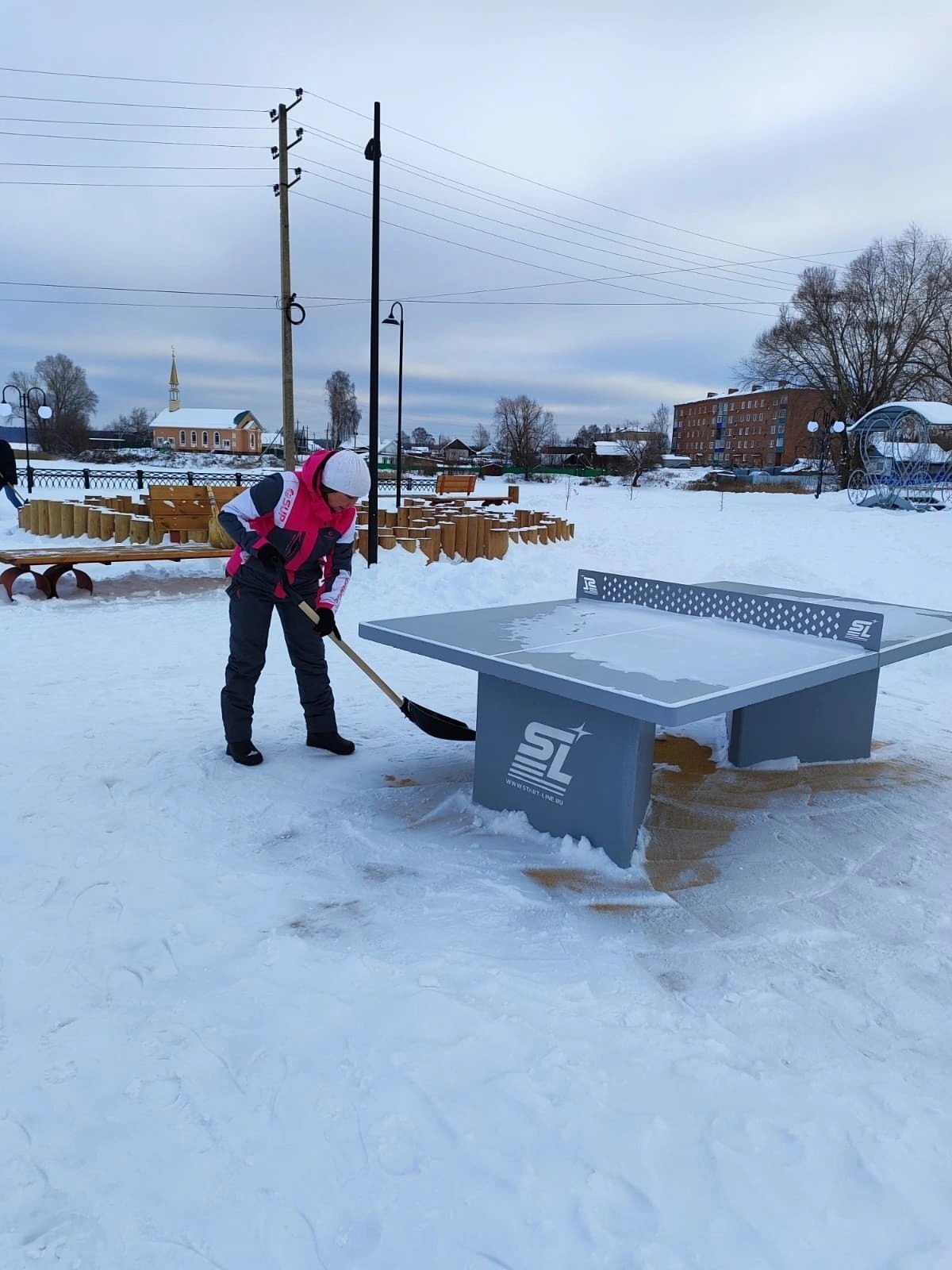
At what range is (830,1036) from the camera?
2.37 meters

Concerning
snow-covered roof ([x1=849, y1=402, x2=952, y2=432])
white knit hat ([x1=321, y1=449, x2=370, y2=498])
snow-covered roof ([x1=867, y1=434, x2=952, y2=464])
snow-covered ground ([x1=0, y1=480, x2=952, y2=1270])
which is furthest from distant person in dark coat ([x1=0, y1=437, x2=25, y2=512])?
snow-covered roof ([x1=867, y1=434, x2=952, y2=464])

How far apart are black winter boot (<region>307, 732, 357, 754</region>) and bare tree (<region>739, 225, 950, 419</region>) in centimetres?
3673

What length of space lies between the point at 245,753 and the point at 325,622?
0.76 m

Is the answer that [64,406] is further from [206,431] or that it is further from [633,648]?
[633,648]

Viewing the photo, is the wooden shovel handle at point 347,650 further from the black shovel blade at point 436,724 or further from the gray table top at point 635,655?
the gray table top at point 635,655

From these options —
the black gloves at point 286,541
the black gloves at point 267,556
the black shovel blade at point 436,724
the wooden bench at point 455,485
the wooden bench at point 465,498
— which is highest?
the black gloves at point 286,541

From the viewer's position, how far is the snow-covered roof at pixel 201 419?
75562 millimetres

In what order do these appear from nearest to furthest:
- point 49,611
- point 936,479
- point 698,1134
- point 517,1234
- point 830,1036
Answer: point 517,1234, point 698,1134, point 830,1036, point 49,611, point 936,479

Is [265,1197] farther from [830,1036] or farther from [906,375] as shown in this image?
[906,375]

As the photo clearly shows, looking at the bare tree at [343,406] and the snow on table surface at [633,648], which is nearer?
the snow on table surface at [633,648]

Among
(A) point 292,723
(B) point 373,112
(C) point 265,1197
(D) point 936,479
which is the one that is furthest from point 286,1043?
(D) point 936,479

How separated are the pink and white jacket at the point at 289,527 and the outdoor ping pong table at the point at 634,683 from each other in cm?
58

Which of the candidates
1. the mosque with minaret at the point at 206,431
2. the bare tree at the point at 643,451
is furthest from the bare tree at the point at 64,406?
the bare tree at the point at 643,451

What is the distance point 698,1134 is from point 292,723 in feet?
11.4
